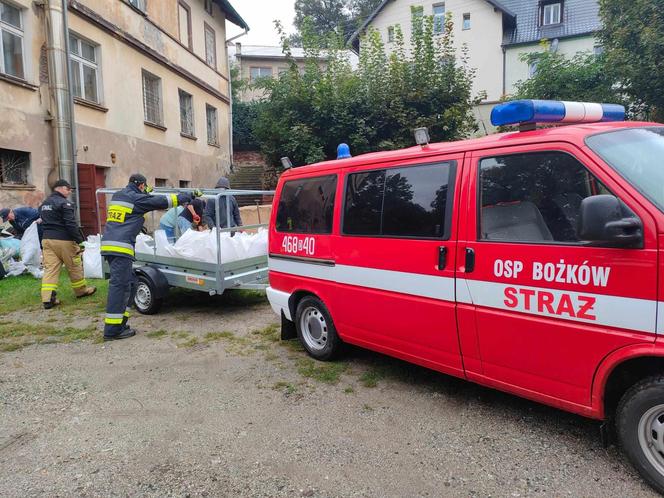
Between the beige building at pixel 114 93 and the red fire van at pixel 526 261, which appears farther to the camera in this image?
the beige building at pixel 114 93

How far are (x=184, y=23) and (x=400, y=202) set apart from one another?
16052mm

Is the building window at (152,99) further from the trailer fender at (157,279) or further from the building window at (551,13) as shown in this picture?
the building window at (551,13)

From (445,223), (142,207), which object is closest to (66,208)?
(142,207)

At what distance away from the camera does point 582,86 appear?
52.7 ft

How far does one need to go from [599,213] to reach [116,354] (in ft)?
15.0

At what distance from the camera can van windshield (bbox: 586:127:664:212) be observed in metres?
2.40

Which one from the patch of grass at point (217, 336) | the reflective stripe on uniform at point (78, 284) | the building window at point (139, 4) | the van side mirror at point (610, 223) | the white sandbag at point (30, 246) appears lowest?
the patch of grass at point (217, 336)

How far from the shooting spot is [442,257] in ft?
10.4

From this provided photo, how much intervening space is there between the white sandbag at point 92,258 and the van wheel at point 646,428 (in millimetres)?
7849

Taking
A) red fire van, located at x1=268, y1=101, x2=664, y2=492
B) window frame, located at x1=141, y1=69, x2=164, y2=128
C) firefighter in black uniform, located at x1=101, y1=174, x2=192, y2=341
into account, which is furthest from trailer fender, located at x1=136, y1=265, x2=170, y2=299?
window frame, located at x1=141, y1=69, x2=164, y2=128

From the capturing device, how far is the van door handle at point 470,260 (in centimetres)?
302

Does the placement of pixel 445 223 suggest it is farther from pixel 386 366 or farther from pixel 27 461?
pixel 27 461

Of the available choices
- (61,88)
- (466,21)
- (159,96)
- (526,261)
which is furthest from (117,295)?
(466,21)

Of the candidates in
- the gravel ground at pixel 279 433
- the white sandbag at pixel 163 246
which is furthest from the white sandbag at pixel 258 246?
the gravel ground at pixel 279 433
